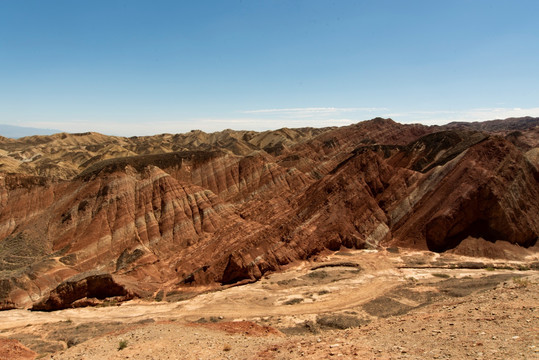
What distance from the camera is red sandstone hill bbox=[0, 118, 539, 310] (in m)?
37.5

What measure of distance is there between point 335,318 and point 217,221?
27410 millimetres

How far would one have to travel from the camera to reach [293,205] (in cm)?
5166

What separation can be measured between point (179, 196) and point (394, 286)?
32013mm

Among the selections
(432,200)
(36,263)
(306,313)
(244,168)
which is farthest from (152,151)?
(306,313)

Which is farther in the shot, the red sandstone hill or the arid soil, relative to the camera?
the red sandstone hill

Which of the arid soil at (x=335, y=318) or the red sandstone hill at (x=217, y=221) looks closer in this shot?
the arid soil at (x=335, y=318)

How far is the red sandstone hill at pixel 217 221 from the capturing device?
37469mm

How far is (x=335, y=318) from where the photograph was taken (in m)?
25.3

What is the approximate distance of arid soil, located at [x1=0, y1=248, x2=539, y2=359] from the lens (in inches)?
480

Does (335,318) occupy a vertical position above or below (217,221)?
below

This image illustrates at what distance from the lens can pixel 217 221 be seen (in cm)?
4938

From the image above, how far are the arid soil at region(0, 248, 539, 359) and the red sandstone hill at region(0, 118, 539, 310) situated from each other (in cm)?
290

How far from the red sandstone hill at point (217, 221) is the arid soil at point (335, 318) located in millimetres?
2899

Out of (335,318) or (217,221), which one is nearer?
(335,318)
